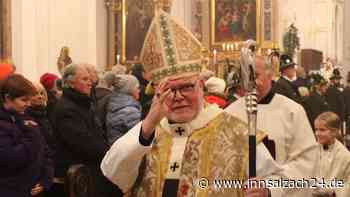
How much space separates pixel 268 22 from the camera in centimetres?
2412

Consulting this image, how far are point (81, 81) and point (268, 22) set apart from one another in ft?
58.0

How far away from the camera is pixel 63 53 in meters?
17.1

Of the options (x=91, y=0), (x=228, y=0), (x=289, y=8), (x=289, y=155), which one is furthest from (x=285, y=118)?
(x=289, y=8)

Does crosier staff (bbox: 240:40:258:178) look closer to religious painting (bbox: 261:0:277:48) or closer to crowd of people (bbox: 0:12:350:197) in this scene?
crowd of people (bbox: 0:12:350:197)

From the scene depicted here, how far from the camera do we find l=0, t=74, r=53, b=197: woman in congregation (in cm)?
564

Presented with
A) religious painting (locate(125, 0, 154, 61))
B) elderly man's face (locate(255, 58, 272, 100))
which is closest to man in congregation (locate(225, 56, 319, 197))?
elderly man's face (locate(255, 58, 272, 100))

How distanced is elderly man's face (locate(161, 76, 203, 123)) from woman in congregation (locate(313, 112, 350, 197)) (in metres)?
2.38

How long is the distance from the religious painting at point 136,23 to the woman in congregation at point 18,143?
1413 cm

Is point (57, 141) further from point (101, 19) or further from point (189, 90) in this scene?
point (101, 19)

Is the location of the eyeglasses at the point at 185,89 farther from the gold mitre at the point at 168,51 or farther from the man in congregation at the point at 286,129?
the man in congregation at the point at 286,129

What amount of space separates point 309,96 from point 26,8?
23.4 ft

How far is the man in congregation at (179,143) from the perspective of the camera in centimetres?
405

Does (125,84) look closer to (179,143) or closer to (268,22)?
(179,143)

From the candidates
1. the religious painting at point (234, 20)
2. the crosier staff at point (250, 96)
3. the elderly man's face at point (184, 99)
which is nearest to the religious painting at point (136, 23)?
the religious painting at point (234, 20)
